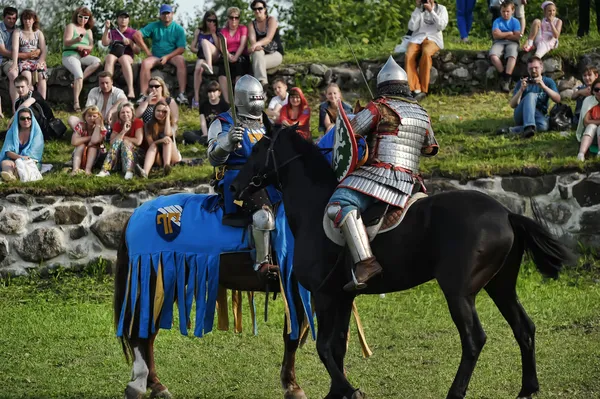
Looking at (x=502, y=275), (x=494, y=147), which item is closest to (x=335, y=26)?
(x=494, y=147)

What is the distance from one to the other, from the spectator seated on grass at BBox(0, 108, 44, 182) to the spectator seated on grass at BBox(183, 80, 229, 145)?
2006 mm

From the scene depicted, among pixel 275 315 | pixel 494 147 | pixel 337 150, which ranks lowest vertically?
pixel 275 315

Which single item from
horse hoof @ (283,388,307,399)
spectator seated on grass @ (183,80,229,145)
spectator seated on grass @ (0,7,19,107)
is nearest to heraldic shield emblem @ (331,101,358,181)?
horse hoof @ (283,388,307,399)

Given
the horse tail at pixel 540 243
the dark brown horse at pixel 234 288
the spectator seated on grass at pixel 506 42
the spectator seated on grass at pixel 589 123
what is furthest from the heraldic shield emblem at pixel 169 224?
the spectator seated on grass at pixel 506 42

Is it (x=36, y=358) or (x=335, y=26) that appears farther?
(x=335, y=26)

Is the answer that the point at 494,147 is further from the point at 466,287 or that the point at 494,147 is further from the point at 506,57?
the point at 466,287

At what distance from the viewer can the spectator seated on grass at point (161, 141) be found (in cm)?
1305

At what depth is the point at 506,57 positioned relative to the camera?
15.8 meters

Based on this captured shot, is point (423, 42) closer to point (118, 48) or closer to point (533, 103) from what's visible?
point (533, 103)

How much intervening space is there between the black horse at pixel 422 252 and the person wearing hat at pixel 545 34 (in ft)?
28.0

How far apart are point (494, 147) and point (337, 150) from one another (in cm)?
596

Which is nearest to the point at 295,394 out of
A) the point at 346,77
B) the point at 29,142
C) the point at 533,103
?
the point at 29,142

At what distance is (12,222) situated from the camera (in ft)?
40.7

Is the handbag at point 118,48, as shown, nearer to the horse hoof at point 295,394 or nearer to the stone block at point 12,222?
the stone block at point 12,222
